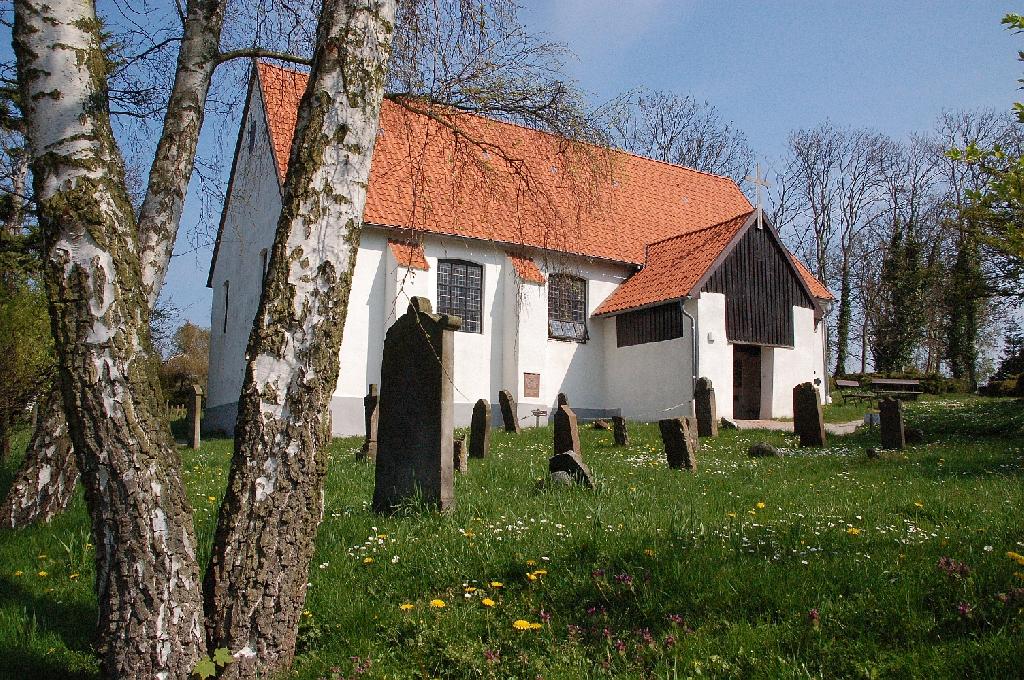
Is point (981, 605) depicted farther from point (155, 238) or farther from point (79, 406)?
point (155, 238)

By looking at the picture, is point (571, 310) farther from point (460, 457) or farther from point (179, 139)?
point (179, 139)

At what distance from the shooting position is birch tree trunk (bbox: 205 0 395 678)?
3.74 m

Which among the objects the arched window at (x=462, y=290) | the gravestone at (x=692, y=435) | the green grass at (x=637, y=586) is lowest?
the green grass at (x=637, y=586)

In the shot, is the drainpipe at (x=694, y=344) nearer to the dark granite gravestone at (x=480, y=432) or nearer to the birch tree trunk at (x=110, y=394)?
the dark granite gravestone at (x=480, y=432)

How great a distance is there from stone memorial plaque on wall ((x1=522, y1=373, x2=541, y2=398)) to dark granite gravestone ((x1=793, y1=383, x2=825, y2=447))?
862 centimetres

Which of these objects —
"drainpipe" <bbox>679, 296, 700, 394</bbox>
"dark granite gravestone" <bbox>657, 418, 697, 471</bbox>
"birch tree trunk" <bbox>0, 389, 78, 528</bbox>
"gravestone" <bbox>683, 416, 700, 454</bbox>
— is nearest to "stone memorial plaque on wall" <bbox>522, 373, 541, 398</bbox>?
"drainpipe" <bbox>679, 296, 700, 394</bbox>

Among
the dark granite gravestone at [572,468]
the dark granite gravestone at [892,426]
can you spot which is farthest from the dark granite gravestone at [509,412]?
the dark granite gravestone at [572,468]

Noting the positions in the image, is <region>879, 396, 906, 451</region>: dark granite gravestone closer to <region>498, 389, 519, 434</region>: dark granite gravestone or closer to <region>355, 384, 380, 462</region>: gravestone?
<region>498, 389, 519, 434</region>: dark granite gravestone

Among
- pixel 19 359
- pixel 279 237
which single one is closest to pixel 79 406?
pixel 279 237

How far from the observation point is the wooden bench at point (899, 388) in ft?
86.7

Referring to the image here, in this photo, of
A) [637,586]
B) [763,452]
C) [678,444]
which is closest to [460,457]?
[678,444]

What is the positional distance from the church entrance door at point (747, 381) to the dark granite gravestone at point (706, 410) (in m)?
7.83

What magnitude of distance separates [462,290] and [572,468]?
1347cm

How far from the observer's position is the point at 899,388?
28.5 meters
